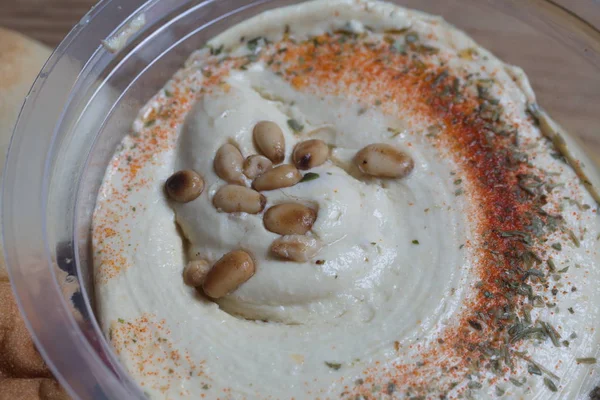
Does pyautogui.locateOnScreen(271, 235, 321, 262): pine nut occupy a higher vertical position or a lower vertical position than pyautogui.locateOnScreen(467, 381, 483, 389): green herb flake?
higher

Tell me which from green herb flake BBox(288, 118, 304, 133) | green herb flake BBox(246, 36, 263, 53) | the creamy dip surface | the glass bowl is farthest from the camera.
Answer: green herb flake BBox(246, 36, 263, 53)

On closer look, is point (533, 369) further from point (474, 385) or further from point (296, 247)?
point (296, 247)

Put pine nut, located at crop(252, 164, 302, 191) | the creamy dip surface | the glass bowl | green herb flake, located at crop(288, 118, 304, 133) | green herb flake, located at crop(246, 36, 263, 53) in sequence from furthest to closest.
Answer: green herb flake, located at crop(246, 36, 263, 53) → green herb flake, located at crop(288, 118, 304, 133) → pine nut, located at crop(252, 164, 302, 191) → the creamy dip surface → the glass bowl

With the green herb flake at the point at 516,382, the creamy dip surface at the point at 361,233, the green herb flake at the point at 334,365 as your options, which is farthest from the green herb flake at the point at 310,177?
the green herb flake at the point at 516,382

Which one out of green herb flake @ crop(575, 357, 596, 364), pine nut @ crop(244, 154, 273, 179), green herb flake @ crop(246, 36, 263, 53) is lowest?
green herb flake @ crop(575, 357, 596, 364)

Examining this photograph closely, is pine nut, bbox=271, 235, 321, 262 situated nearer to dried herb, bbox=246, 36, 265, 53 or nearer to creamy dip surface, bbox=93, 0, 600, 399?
creamy dip surface, bbox=93, 0, 600, 399

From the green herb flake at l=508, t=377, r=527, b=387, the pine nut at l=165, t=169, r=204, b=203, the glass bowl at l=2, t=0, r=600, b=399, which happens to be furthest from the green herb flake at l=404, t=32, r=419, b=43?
the green herb flake at l=508, t=377, r=527, b=387
